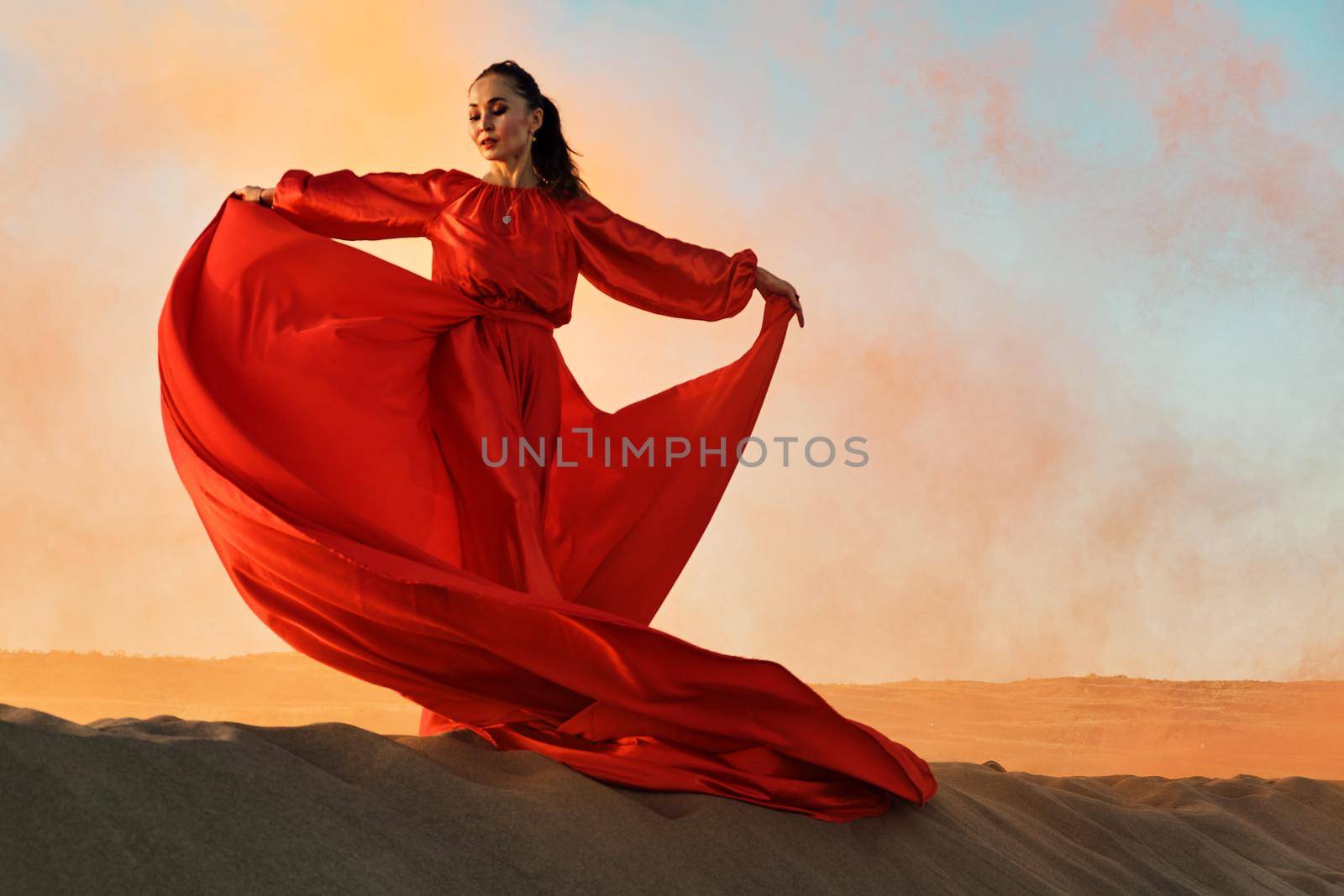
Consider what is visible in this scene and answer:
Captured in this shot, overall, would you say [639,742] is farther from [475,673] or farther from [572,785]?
[475,673]

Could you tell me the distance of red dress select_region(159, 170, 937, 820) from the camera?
2285 mm

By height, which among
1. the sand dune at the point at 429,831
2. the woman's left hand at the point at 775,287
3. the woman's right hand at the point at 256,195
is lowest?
the sand dune at the point at 429,831

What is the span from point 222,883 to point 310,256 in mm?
1775

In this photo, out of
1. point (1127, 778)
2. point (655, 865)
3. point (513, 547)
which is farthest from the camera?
point (1127, 778)

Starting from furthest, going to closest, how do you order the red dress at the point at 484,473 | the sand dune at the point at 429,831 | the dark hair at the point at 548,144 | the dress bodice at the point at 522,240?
the dark hair at the point at 548,144 < the dress bodice at the point at 522,240 < the red dress at the point at 484,473 < the sand dune at the point at 429,831

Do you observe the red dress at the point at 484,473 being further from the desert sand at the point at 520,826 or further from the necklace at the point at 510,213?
the desert sand at the point at 520,826

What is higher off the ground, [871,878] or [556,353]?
[556,353]

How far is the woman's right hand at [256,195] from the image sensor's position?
10.2 feet

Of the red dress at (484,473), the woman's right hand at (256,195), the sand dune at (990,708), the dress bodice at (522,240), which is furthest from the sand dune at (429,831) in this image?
the sand dune at (990,708)

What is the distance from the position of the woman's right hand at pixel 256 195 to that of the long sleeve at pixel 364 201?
20 millimetres

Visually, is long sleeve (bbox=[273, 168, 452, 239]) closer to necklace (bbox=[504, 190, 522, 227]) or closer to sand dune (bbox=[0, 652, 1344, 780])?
necklace (bbox=[504, 190, 522, 227])

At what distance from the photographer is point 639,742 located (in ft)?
7.68

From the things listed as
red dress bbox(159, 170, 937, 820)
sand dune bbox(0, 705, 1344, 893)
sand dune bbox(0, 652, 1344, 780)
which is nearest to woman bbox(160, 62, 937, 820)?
red dress bbox(159, 170, 937, 820)

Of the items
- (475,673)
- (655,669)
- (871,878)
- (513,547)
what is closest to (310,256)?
(513,547)
